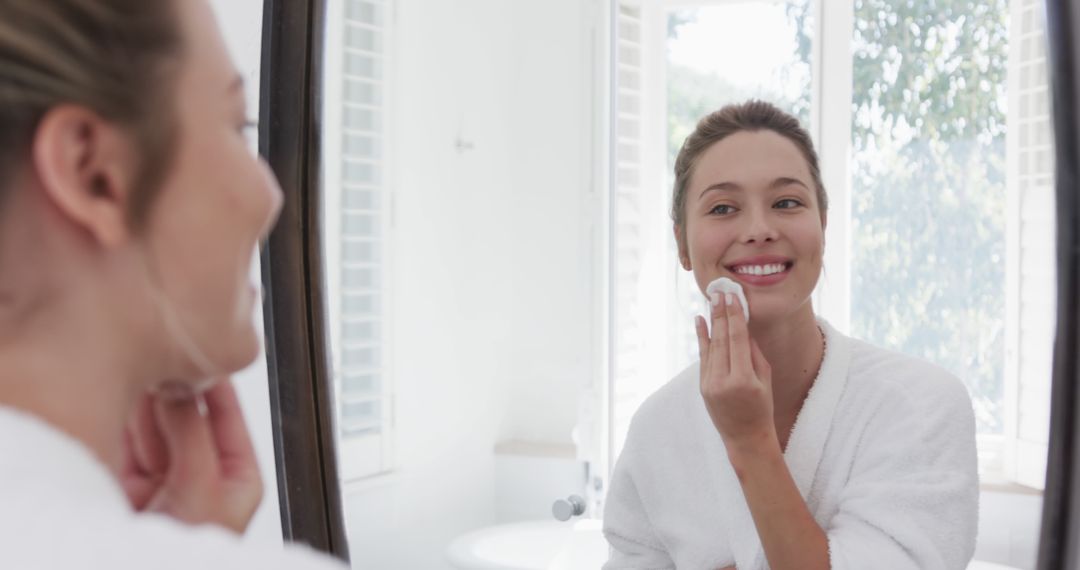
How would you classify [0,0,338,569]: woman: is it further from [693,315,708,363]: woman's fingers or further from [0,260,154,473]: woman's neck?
[693,315,708,363]: woman's fingers

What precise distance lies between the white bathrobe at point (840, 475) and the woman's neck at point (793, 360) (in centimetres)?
1

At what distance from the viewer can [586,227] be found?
1.04m

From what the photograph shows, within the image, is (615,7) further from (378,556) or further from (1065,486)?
Result: (1065,486)

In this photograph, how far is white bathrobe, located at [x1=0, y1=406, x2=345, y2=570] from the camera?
0.21m

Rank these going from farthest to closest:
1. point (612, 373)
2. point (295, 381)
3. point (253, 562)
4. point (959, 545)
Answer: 1. point (612, 373)
2. point (959, 545)
3. point (295, 381)
4. point (253, 562)

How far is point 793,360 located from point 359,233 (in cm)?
36

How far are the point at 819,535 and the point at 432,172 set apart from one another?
1.99 ft

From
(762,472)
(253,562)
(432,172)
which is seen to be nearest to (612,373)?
(432,172)

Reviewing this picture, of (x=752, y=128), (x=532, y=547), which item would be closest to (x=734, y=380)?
(x=752, y=128)

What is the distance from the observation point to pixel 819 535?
471mm

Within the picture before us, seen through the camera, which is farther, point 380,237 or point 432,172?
point 432,172

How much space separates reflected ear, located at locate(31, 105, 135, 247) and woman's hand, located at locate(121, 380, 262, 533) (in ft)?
0.17

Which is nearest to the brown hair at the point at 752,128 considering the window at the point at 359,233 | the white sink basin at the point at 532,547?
the window at the point at 359,233

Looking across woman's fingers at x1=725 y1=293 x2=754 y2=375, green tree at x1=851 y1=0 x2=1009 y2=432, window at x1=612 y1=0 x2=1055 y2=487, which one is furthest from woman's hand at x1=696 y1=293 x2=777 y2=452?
green tree at x1=851 y1=0 x2=1009 y2=432
